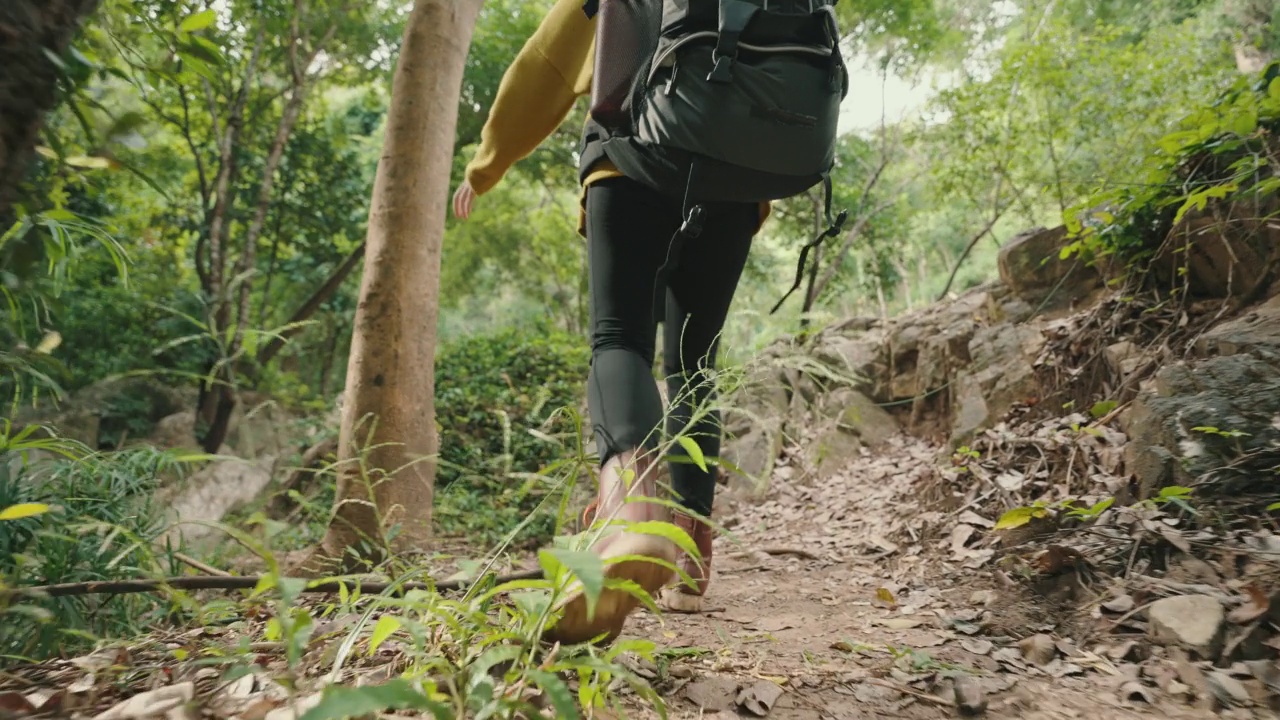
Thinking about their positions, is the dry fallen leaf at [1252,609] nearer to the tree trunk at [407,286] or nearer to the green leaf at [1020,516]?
the green leaf at [1020,516]

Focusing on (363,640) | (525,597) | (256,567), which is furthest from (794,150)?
(256,567)

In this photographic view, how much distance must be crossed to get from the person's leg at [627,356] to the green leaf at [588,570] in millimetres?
395

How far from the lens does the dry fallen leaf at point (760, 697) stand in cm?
108

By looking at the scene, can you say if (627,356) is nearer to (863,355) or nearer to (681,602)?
(681,602)

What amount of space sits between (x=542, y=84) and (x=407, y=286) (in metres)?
1.20

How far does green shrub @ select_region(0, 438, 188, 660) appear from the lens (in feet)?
3.57

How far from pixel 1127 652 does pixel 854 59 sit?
9.28 m

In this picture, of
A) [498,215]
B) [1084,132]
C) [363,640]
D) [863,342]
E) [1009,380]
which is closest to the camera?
[363,640]

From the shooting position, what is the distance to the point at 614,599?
999 mm

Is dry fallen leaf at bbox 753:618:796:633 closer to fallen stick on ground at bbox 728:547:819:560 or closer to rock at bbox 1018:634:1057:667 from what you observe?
rock at bbox 1018:634:1057:667

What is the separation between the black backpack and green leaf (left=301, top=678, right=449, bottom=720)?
3.20ft

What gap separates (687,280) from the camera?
1.65 m

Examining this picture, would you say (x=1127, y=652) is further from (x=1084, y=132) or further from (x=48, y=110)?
(x=1084, y=132)

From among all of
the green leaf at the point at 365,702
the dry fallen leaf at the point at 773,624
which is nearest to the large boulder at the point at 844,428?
the dry fallen leaf at the point at 773,624
